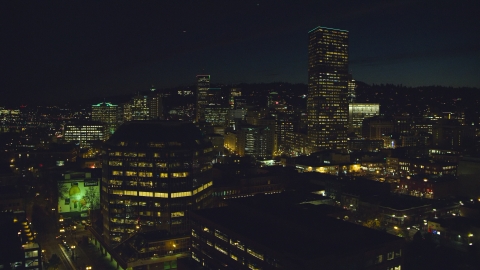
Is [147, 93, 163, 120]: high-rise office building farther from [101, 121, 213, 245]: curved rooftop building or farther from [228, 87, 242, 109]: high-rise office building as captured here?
[101, 121, 213, 245]: curved rooftop building

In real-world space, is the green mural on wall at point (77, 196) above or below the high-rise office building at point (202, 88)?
below

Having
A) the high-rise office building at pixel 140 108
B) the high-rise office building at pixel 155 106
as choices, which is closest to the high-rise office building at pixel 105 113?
the high-rise office building at pixel 140 108

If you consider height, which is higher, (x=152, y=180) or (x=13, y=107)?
(x=13, y=107)

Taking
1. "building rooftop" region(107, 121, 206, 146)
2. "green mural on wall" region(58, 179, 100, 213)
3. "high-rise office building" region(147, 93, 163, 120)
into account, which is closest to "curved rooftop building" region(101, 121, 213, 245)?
"building rooftop" region(107, 121, 206, 146)

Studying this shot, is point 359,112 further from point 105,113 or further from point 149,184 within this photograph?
point 149,184

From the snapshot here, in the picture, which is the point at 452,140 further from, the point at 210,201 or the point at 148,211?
the point at 148,211

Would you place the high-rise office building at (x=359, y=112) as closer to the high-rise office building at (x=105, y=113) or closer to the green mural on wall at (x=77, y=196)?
the high-rise office building at (x=105, y=113)

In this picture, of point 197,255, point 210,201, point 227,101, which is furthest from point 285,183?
point 227,101
